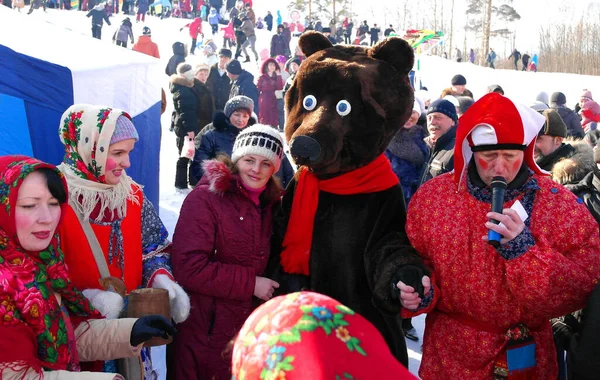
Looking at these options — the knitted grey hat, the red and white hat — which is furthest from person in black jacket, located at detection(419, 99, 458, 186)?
the red and white hat

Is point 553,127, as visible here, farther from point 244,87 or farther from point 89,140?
point 244,87

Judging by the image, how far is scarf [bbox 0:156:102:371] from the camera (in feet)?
5.63

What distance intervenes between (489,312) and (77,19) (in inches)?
1084

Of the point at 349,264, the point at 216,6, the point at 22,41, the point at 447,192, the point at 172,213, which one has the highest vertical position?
the point at 216,6

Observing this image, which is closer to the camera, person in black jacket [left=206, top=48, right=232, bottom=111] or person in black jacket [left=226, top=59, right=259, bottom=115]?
person in black jacket [left=226, top=59, right=259, bottom=115]

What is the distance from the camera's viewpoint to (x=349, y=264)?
257 centimetres

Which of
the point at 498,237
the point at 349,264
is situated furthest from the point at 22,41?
the point at 498,237

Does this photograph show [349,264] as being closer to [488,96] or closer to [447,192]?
[447,192]

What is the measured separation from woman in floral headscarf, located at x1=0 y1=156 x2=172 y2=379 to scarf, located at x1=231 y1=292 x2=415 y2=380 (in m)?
0.94

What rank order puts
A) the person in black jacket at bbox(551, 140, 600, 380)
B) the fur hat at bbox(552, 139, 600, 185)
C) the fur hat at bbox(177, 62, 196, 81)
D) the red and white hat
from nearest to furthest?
the person in black jacket at bbox(551, 140, 600, 380)
the red and white hat
the fur hat at bbox(552, 139, 600, 185)
the fur hat at bbox(177, 62, 196, 81)

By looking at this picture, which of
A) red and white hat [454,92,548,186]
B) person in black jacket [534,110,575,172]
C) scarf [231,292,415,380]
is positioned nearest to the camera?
scarf [231,292,415,380]

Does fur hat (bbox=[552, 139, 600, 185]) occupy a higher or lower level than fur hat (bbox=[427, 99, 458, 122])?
lower

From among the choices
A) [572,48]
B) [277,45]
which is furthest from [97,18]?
[572,48]

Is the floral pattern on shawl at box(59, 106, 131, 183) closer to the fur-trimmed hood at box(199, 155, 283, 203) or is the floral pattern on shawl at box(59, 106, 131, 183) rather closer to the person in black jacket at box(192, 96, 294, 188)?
the fur-trimmed hood at box(199, 155, 283, 203)
